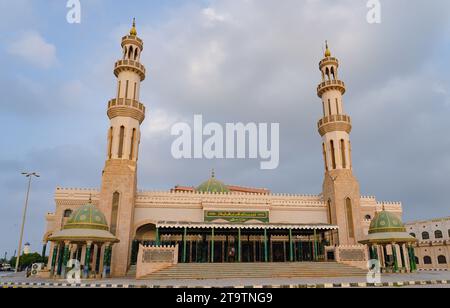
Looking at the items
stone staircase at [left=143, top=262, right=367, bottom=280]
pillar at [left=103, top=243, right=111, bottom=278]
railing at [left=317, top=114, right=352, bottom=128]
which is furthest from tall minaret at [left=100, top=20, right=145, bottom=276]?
railing at [left=317, top=114, right=352, bottom=128]

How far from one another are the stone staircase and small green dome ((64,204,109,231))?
5372mm

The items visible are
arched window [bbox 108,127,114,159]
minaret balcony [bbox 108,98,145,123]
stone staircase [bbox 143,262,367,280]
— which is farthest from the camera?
minaret balcony [bbox 108,98,145,123]

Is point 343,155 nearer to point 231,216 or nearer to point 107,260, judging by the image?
point 231,216

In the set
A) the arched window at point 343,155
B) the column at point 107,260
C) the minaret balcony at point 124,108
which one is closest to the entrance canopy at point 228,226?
the column at point 107,260

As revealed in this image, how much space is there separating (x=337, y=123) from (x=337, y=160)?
3.84 metres

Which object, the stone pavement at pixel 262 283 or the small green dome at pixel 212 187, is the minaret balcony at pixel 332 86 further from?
the stone pavement at pixel 262 283

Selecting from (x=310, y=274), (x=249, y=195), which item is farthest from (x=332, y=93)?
(x=310, y=274)

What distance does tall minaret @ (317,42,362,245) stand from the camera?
31094mm

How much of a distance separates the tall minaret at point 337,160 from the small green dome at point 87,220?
2049 centimetres

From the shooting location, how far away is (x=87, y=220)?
23000 millimetres

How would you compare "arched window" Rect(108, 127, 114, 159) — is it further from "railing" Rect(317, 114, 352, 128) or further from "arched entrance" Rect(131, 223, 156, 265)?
"railing" Rect(317, 114, 352, 128)

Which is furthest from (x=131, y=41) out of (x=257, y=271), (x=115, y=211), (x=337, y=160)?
(x=257, y=271)

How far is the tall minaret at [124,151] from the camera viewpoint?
87.9 ft

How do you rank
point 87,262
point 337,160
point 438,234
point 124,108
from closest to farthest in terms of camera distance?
point 87,262 → point 124,108 → point 337,160 → point 438,234
